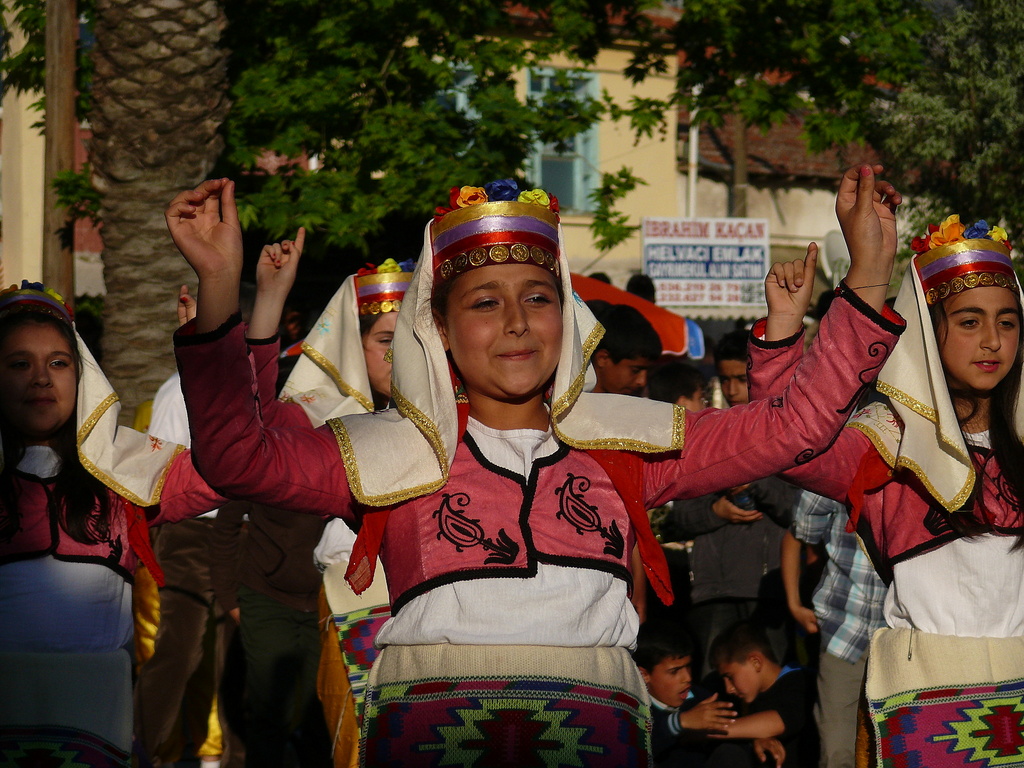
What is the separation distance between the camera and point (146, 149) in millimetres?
8062

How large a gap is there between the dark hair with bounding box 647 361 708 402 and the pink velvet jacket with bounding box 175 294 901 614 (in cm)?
390

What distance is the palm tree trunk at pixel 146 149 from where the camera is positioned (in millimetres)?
7922

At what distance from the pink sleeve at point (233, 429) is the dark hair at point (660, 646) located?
3.01 meters

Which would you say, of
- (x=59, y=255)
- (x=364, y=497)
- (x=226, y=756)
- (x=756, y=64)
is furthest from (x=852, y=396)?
(x=756, y=64)

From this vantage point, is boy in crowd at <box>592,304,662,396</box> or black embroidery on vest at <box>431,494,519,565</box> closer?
black embroidery on vest at <box>431,494,519,565</box>

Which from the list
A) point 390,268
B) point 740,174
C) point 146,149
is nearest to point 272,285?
point 390,268

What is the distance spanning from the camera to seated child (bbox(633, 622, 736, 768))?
5.19 meters

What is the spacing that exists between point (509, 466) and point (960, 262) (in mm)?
1605

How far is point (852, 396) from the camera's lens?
2.69 metres

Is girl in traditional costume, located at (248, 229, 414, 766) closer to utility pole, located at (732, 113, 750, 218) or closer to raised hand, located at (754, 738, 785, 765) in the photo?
raised hand, located at (754, 738, 785, 765)

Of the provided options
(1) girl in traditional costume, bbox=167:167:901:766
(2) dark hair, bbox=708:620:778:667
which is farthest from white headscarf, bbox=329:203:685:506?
(2) dark hair, bbox=708:620:778:667

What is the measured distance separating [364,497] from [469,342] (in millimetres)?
434

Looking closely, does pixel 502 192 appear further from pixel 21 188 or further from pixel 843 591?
pixel 21 188

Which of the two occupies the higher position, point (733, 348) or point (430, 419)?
point (733, 348)
